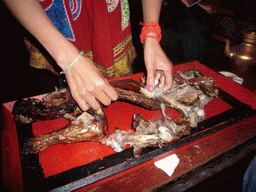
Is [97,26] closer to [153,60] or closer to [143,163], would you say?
[153,60]

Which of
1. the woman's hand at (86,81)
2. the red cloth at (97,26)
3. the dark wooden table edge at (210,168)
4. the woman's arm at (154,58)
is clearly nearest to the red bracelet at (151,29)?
the woman's arm at (154,58)

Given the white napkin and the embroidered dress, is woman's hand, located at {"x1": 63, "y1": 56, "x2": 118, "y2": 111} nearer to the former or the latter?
the embroidered dress

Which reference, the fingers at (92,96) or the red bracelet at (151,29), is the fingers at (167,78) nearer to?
the red bracelet at (151,29)

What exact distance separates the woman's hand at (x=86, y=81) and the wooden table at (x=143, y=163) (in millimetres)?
649

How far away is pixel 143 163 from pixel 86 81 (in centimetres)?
91

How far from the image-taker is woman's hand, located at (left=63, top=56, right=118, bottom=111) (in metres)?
1.10

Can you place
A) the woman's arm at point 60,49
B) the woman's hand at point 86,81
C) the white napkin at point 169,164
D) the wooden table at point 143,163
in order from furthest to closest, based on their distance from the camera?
the white napkin at point 169,164
the wooden table at point 143,163
the woman's hand at point 86,81
the woman's arm at point 60,49

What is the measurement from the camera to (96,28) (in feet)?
5.57

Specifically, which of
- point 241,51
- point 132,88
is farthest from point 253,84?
point 132,88

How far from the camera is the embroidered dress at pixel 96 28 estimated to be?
61.5 inches

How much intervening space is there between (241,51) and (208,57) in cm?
191

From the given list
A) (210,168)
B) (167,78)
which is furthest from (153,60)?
(210,168)

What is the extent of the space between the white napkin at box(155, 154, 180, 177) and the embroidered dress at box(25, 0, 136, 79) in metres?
1.37

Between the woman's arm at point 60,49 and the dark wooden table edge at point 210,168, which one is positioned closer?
the woman's arm at point 60,49
